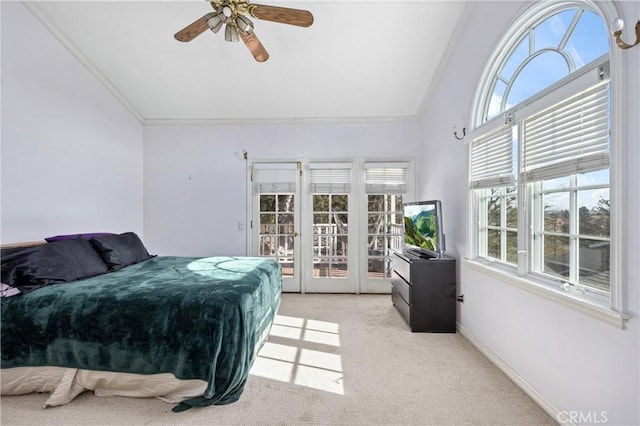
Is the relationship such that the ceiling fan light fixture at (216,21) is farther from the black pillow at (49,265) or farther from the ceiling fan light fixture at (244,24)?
the black pillow at (49,265)

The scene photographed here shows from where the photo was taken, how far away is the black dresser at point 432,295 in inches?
112

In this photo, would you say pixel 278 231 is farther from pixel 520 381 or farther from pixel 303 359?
pixel 520 381

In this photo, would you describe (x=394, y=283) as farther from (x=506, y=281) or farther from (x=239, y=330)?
(x=239, y=330)

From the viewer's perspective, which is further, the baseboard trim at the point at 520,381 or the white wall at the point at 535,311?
the baseboard trim at the point at 520,381

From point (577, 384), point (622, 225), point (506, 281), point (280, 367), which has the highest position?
point (622, 225)

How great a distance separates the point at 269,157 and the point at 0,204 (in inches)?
112

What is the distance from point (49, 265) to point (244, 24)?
2.34 metres

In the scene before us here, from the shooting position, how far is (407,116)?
4160 millimetres

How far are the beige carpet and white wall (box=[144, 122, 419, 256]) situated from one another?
7.30ft

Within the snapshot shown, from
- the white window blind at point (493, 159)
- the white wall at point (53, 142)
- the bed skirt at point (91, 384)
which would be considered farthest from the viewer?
the white wall at point (53, 142)

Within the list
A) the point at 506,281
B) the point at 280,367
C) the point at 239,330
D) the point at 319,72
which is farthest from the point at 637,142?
the point at 319,72

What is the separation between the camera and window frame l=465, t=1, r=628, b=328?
1.31 meters

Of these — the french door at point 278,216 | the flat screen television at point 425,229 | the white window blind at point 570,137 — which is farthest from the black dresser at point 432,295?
the french door at point 278,216

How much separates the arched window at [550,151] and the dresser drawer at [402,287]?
841mm
